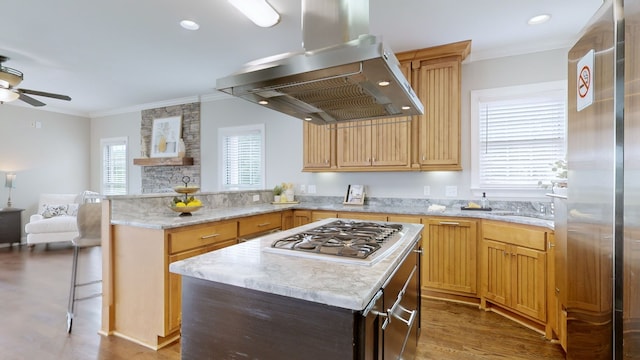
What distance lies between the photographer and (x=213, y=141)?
545 cm

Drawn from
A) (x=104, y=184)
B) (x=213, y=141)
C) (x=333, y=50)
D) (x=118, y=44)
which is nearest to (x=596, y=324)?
(x=333, y=50)

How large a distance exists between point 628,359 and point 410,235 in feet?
3.20

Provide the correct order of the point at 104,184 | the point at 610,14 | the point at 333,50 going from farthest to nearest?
the point at 104,184, the point at 333,50, the point at 610,14

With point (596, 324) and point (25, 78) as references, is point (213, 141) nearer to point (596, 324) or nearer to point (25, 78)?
point (25, 78)

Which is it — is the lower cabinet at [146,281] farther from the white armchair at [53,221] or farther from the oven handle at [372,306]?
the white armchair at [53,221]

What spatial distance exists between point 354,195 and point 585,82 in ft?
9.82

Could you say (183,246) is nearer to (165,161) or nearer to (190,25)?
(190,25)

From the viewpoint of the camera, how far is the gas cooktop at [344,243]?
1242 millimetres

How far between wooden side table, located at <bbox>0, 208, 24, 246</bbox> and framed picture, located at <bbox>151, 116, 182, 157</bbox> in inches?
99.6

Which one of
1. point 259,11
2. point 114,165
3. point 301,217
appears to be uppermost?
point 259,11

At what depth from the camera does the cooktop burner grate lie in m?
1.29

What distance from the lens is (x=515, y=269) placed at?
2.70 m

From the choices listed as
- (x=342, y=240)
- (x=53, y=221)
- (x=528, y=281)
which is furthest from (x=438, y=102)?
(x=53, y=221)

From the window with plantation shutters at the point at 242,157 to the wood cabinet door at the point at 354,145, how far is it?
63.0 inches
